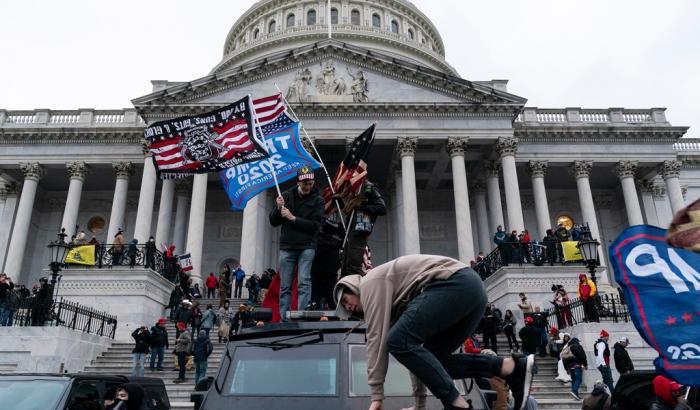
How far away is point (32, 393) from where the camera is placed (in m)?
7.50

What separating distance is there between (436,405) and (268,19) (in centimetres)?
6346

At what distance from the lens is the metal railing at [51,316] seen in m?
17.5

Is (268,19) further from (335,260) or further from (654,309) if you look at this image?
(654,309)

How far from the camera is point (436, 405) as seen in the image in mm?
4199

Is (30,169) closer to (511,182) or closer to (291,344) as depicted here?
(511,182)

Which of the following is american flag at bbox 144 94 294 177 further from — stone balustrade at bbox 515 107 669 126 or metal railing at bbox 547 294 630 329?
stone balustrade at bbox 515 107 669 126

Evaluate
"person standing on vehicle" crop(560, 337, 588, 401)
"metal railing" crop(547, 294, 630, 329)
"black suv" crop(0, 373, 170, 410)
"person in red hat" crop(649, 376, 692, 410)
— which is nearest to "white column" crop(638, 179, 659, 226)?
"metal railing" crop(547, 294, 630, 329)

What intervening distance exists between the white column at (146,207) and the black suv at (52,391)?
2403cm

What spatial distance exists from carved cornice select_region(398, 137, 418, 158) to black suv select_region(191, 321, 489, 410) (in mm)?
28451

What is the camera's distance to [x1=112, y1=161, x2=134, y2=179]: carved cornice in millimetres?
36469

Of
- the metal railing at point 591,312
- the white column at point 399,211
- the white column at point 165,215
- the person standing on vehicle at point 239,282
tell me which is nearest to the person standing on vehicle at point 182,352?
the person standing on vehicle at point 239,282

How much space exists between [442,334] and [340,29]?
181ft

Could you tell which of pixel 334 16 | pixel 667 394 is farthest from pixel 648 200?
pixel 667 394

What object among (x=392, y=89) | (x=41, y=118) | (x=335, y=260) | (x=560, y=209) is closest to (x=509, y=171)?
(x=392, y=89)
